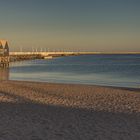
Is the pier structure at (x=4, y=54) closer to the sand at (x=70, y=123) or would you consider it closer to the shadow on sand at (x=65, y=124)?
the sand at (x=70, y=123)

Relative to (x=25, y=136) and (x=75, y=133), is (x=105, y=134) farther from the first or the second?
(x=25, y=136)

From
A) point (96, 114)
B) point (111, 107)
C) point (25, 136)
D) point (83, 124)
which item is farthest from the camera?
point (111, 107)

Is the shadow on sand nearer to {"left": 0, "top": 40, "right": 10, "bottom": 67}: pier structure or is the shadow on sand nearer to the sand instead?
the sand

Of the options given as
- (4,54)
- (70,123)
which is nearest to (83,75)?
(4,54)

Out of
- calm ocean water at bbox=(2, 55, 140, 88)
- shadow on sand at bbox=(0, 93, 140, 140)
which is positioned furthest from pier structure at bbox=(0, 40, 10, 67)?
shadow on sand at bbox=(0, 93, 140, 140)

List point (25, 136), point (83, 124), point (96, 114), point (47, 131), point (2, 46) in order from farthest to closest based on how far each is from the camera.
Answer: point (2, 46) → point (96, 114) → point (83, 124) → point (47, 131) → point (25, 136)

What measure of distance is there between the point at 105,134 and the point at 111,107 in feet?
20.9

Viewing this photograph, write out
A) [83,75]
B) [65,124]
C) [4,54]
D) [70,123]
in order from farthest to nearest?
1. [4,54]
2. [83,75]
3. [70,123]
4. [65,124]

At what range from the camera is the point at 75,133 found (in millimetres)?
10281

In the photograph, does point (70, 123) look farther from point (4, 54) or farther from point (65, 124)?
point (4, 54)

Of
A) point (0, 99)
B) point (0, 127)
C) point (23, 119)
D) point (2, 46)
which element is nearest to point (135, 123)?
point (23, 119)

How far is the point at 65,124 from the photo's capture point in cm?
1153

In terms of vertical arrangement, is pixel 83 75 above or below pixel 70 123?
below

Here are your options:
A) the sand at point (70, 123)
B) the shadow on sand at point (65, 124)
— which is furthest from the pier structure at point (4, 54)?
the shadow on sand at point (65, 124)
